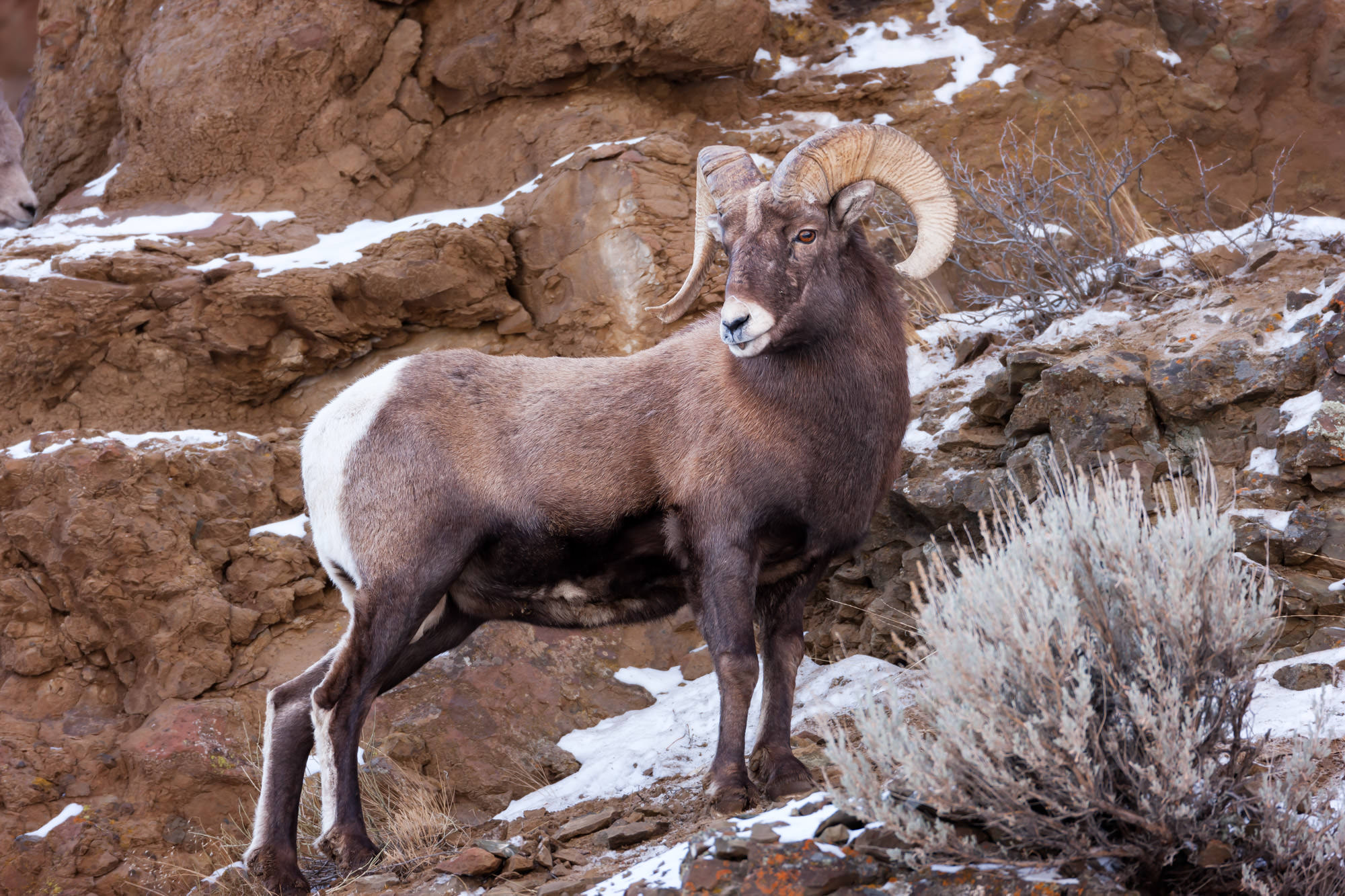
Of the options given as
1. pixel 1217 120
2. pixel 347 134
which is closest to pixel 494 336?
pixel 347 134

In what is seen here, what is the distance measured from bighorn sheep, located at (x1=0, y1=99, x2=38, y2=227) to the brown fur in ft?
16.2

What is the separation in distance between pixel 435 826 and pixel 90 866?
2.08 meters

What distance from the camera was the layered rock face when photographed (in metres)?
5.73

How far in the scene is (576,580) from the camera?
4.98 m

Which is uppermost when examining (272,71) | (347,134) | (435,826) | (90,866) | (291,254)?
(272,71)

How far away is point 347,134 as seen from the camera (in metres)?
8.71

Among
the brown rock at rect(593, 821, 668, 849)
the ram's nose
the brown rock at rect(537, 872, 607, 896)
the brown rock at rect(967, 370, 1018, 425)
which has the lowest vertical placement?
the brown rock at rect(593, 821, 668, 849)

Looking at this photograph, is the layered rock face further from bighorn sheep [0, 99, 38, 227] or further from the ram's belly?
the ram's belly

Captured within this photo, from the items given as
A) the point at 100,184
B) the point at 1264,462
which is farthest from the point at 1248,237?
the point at 100,184

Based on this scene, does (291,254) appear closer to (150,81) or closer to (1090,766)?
(150,81)

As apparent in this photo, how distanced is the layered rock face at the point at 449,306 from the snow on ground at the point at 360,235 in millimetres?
41

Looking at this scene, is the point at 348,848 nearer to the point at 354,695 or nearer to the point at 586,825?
the point at 354,695

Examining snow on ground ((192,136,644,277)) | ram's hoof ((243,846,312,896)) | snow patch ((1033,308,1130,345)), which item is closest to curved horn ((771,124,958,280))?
snow patch ((1033,308,1130,345))

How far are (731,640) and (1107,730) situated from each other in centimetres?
175
